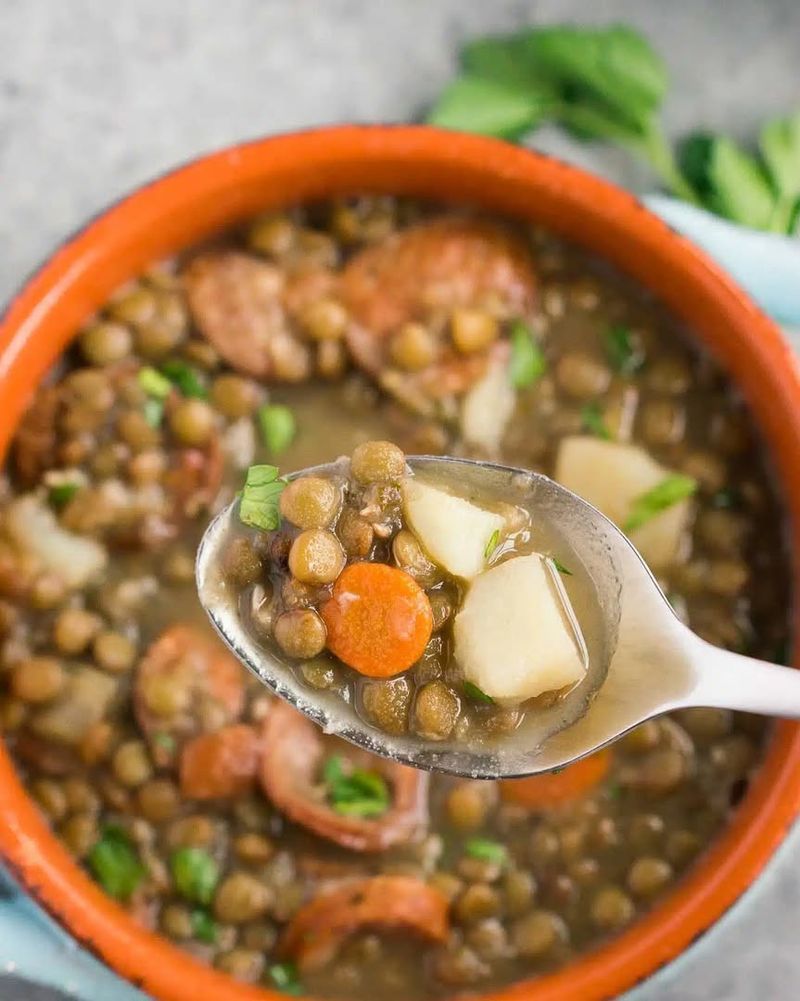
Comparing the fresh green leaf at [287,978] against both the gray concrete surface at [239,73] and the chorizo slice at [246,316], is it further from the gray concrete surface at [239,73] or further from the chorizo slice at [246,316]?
the gray concrete surface at [239,73]

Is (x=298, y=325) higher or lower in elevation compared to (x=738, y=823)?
higher

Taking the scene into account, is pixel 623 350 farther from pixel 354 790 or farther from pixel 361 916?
pixel 361 916

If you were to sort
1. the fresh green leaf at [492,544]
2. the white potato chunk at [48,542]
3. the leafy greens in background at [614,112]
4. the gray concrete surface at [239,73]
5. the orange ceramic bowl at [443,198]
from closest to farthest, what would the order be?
the fresh green leaf at [492,544]
the orange ceramic bowl at [443,198]
the white potato chunk at [48,542]
the leafy greens in background at [614,112]
the gray concrete surface at [239,73]

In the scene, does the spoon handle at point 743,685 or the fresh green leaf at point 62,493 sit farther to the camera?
the fresh green leaf at point 62,493

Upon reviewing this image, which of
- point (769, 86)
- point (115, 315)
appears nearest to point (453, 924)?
point (115, 315)

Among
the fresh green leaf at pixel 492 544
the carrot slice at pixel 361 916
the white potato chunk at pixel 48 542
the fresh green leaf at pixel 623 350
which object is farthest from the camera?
the fresh green leaf at pixel 623 350

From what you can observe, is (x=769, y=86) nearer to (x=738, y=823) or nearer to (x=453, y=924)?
(x=738, y=823)

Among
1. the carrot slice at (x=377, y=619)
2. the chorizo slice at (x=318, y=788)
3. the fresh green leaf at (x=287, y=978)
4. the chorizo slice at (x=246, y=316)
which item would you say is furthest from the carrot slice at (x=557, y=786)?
the chorizo slice at (x=246, y=316)
